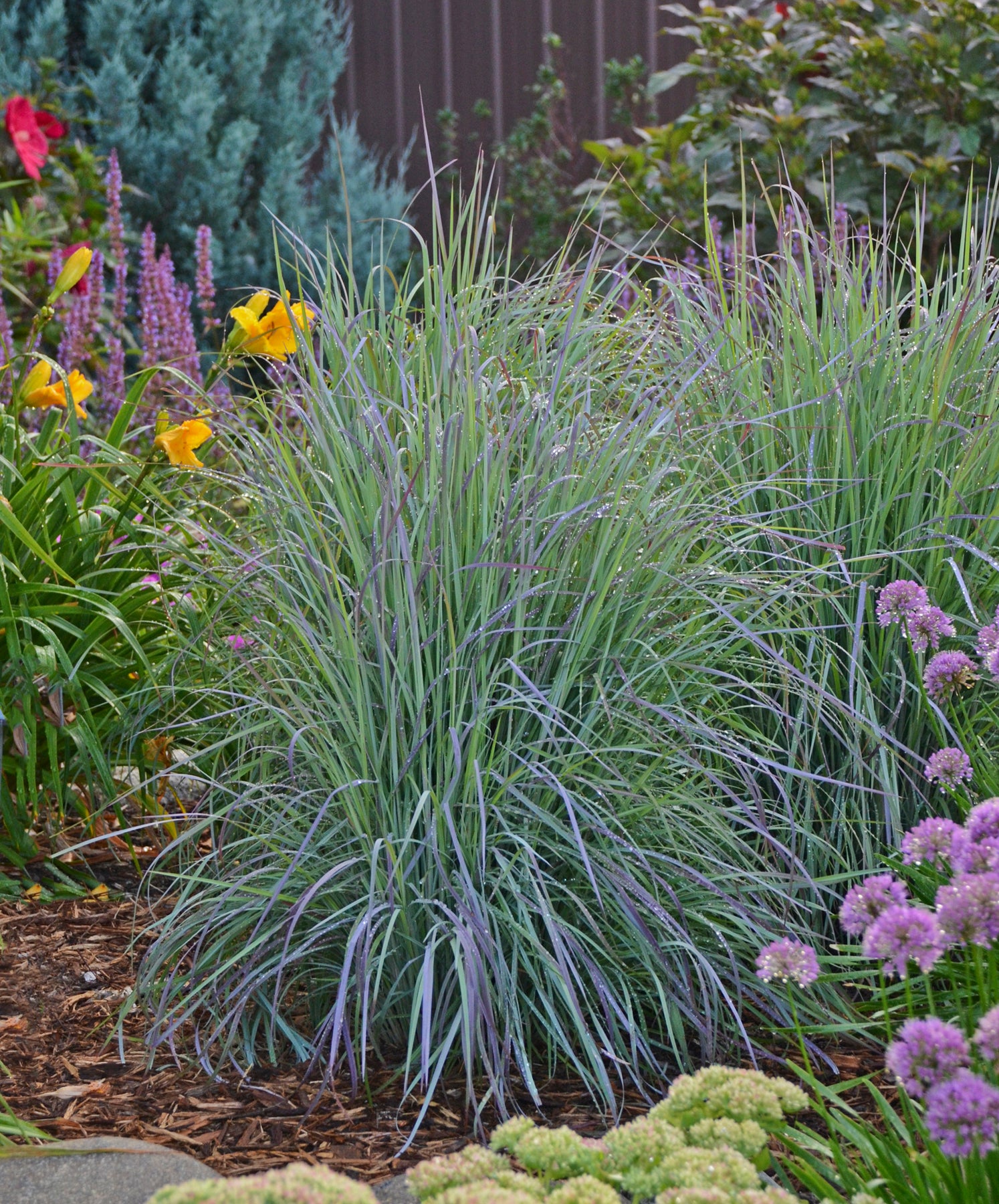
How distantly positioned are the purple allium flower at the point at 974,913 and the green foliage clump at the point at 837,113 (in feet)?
12.8

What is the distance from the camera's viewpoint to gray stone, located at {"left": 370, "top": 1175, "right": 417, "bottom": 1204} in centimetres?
146

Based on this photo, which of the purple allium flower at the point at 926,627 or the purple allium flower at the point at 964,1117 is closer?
the purple allium flower at the point at 964,1117

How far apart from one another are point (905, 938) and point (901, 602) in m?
0.79

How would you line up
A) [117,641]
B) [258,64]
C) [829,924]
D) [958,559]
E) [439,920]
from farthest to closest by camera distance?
[258,64] → [117,641] → [958,559] → [829,924] → [439,920]

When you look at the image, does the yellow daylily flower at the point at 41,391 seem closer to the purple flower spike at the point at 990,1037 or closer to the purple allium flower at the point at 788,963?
the purple allium flower at the point at 788,963

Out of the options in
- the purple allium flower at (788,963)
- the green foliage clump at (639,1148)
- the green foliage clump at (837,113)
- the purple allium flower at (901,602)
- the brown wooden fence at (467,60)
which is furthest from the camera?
the brown wooden fence at (467,60)

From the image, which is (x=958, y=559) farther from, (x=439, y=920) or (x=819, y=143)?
(x=819, y=143)

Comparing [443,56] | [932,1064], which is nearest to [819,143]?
[443,56]

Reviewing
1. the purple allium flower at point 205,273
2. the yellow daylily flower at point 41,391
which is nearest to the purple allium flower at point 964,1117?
the yellow daylily flower at point 41,391

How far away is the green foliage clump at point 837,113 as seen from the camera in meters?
4.84

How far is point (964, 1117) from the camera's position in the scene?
950 millimetres

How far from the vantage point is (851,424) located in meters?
2.30

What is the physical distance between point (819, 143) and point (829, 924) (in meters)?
3.78

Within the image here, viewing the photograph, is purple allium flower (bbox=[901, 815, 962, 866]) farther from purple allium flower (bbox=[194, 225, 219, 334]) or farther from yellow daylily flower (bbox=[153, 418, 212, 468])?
purple allium flower (bbox=[194, 225, 219, 334])
